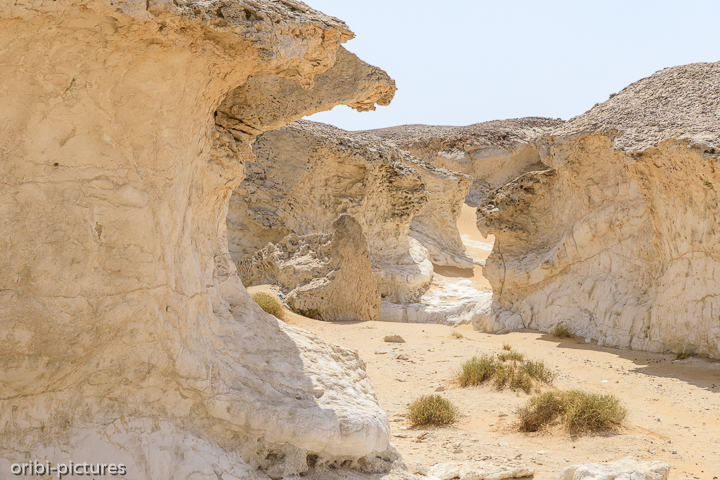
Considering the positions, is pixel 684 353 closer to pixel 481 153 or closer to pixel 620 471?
pixel 620 471

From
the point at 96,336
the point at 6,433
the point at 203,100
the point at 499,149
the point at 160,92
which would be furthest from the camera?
the point at 499,149

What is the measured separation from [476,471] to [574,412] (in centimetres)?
144

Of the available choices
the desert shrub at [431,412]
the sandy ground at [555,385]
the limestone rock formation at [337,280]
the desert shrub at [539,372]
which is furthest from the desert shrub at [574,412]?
the limestone rock formation at [337,280]

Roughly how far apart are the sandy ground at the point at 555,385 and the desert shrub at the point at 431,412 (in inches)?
3.5

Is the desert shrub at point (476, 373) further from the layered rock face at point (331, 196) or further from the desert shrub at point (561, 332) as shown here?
the layered rock face at point (331, 196)

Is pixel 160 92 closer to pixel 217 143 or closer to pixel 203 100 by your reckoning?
pixel 203 100

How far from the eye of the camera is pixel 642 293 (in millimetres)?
9094

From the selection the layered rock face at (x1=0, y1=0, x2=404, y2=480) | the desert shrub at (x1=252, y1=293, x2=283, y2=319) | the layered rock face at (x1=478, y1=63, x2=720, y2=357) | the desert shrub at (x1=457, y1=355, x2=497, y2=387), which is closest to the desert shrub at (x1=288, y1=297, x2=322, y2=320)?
the desert shrub at (x1=252, y1=293, x2=283, y2=319)

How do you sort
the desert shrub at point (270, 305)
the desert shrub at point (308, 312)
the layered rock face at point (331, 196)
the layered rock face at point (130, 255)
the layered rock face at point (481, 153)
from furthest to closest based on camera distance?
the layered rock face at point (481, 153) < the layered rock face at point (331, 196) < the desert shrub at point (308, 312) < the desert shrub at point (270, 305) < the layered rock face at point (130, 255)

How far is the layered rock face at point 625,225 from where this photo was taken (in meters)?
7.75

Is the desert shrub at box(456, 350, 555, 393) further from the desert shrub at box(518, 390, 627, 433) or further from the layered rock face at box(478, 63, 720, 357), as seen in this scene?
the layered rock face at box(478, 63, 720, 357)

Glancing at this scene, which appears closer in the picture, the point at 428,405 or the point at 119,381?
the point at 119,381

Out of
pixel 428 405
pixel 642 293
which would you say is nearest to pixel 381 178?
pixel 642 293

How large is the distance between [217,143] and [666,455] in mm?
3659
